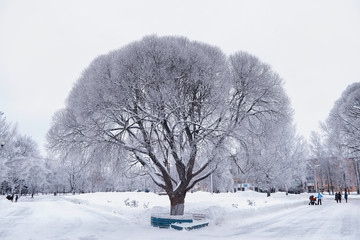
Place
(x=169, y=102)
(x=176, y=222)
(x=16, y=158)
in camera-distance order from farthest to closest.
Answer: (x=16, y=158)
(x=176, y=222)
(x=169, y=102)

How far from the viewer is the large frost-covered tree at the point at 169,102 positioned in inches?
491

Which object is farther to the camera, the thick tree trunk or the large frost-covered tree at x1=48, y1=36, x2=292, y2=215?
the thick tree trunk

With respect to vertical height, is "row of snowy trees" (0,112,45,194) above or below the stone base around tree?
above

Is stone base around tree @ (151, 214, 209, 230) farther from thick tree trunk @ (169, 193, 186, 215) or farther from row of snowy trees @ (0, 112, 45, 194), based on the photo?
row of snowy trees @ (0, 112, 45, 194)

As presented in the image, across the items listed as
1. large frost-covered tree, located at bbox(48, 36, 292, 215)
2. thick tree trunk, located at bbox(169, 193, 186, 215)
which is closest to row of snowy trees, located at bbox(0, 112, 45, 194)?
large frost-covered tree, located at bbox(48, 36, 292, 215)

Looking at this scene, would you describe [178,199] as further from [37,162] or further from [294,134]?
[37,162]

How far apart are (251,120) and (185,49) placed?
6146 millimetres

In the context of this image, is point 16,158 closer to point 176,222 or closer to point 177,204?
point 177,204

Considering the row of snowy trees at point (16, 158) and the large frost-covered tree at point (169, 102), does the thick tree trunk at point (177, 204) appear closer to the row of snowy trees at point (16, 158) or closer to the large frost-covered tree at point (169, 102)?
the large frost-covered tree at point (169, 102)

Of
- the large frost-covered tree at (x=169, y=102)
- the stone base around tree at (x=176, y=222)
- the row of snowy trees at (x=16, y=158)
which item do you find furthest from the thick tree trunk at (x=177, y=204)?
the row of snowy trees at (x=16, y=158)

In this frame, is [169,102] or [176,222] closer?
[169,102]

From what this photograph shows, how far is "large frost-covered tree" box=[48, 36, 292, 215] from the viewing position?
12.5 meters

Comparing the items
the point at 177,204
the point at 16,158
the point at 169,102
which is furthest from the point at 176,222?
the point at 16,158

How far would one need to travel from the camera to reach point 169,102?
1224 cm
